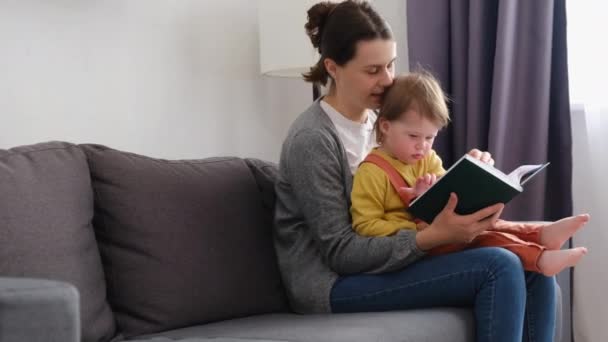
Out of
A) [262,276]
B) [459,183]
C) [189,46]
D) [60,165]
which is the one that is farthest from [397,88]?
[189,46]

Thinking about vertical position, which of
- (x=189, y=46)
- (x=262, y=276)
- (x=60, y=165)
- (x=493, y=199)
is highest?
(x=189, y=46)

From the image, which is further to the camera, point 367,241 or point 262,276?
point 262,276

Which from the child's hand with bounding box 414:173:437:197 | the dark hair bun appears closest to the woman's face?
the dark hair bun

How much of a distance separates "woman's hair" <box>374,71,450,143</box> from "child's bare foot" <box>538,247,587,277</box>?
0.39 metres

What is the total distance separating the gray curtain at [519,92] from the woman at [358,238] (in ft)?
3.01

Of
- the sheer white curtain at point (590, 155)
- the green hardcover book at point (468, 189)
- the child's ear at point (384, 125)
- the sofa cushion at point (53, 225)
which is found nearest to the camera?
the sofa cushion at point (53, 225)

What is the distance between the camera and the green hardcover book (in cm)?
174

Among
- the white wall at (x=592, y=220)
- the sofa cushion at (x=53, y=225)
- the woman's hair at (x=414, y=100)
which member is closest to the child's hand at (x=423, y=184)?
the woman's hair at (x=414, y=100)

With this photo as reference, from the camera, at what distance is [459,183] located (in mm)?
1779

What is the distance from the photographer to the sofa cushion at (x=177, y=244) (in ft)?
6.04

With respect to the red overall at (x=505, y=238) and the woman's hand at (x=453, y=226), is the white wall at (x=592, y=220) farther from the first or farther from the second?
the woman's hand at (x=453, y=226)

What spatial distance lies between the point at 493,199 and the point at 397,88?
1.20 feet

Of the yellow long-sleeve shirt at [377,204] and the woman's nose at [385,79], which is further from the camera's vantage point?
the woman's nose at [385,79]

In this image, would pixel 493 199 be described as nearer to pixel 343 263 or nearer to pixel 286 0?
pixel 343 263
